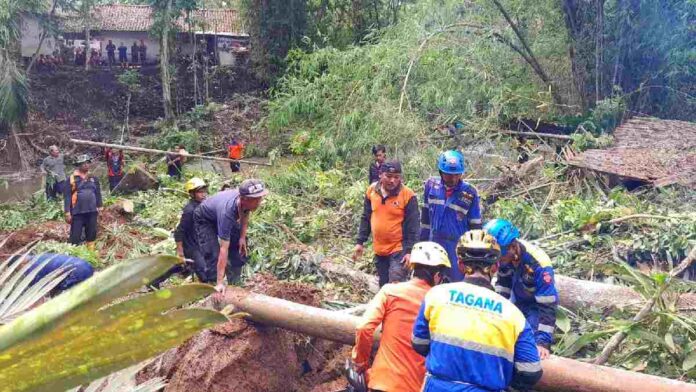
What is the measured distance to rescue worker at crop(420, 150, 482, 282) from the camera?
5688 millimetres

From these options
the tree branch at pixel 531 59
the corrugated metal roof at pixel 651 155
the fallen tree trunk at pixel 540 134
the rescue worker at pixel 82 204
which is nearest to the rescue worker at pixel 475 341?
the corrugated metal roof at pixel 651 155

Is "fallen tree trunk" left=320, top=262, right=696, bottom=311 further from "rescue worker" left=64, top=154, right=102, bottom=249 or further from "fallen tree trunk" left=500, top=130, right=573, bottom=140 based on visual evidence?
"rescue worker" left=64, top=154, right=102, bottom=249

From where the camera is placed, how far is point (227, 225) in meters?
5.59

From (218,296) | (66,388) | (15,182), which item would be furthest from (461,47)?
(66,388)

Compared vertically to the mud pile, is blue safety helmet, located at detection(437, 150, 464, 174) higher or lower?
higher

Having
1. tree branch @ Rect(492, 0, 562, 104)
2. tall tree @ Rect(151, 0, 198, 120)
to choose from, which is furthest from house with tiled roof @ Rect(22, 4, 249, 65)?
tree branch @ Rect(492, 0, 562, 104)

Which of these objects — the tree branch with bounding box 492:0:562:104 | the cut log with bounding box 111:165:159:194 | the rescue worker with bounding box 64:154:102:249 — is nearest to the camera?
the rescue worker with bounding box 64:154:102:249

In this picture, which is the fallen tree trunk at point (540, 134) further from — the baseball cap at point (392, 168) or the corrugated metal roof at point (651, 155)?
the baseball cap at point (392, 168)

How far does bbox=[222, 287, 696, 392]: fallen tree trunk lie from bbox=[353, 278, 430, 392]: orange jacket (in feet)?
2.43

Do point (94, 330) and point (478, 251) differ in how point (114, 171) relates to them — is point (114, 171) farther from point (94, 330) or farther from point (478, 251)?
point (94, 330)

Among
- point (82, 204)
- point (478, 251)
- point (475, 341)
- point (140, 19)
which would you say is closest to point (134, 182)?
point (82, 204)

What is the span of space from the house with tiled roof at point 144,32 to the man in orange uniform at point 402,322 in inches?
781

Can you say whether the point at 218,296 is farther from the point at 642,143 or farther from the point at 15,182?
the point at 15,182

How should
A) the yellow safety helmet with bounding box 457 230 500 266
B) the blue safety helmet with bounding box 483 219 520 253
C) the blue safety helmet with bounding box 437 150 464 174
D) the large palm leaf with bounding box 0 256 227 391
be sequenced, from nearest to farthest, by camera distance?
1. the large palm leaf with bounding box 0 256 227 391
2. the yellow safety helmet with bounding box 457 230 500 266
3. the blue safety helmet with bounding box 483 219 520 253
4. the blue safety helmet with bounding box 437 150 464 174
